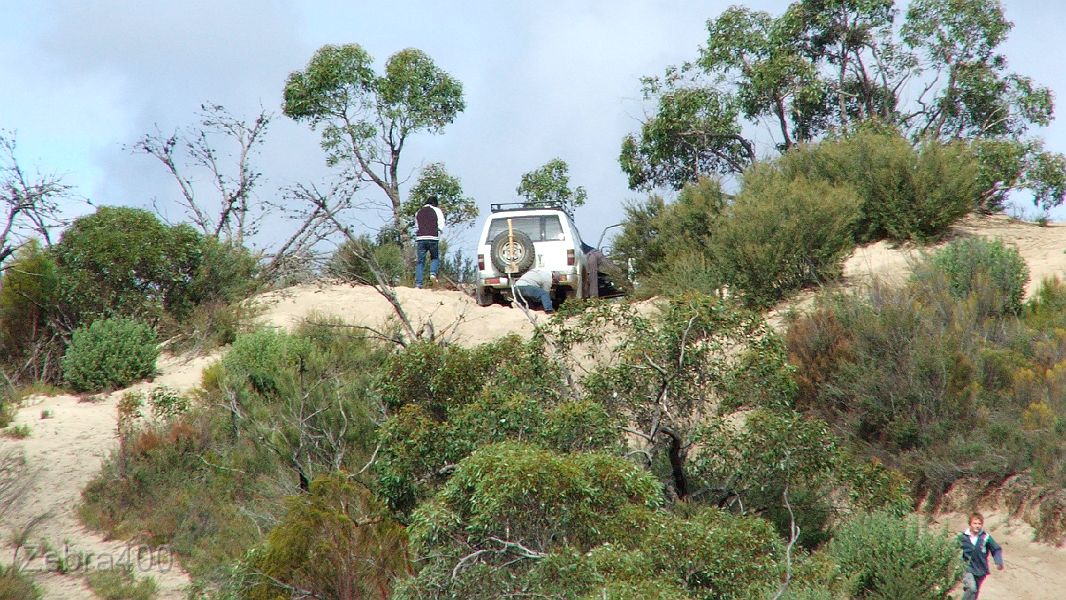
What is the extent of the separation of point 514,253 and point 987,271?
22.7 feet

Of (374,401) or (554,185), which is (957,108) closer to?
(554,185)

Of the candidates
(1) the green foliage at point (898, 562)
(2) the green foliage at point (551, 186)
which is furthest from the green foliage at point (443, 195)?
(1) the green foliage at point (898, 562)

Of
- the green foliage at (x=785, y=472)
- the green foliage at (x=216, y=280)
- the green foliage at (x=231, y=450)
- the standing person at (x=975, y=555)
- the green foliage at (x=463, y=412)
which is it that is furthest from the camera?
the green foliage at (x=216, y=280)

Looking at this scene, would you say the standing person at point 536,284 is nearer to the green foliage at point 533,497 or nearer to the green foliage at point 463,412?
the green foliage at point 463,412

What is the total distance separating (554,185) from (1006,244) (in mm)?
9967

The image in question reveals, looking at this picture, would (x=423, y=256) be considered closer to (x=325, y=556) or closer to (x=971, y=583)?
(x=325, y=556)

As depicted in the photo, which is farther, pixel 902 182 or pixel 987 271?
pixel 902 182

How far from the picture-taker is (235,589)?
10.2 metres

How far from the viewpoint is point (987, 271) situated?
52.8ft

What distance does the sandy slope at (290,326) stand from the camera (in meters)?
11.6

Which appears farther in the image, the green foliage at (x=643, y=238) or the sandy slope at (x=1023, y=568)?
the green foliage at (x=643, y=238)

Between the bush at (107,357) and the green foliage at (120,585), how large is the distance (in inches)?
188

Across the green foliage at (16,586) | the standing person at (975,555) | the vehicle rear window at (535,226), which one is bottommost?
the green foliage at (16,586)

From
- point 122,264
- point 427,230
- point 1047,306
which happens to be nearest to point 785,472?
point 1047,306
